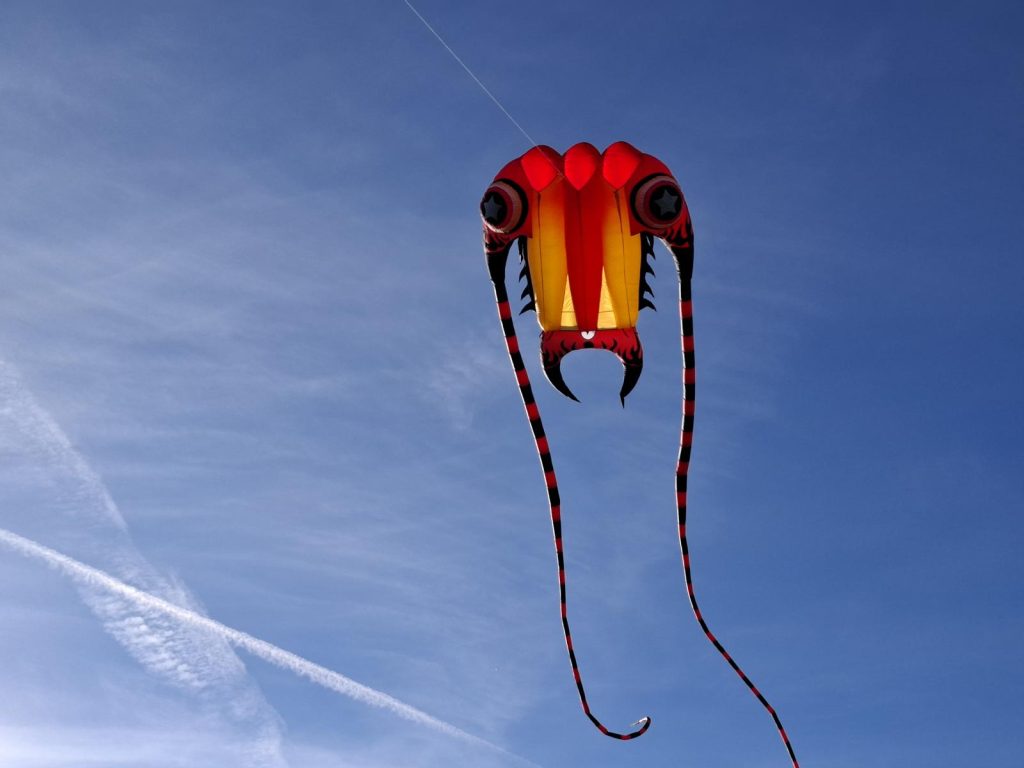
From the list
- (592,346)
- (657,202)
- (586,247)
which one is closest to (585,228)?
(586,247)

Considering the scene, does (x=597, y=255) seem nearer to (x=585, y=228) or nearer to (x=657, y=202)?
(x=585, y=228)

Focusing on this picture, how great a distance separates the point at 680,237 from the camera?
39.5 metres

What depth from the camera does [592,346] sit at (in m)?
41.2

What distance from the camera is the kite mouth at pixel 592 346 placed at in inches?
1615

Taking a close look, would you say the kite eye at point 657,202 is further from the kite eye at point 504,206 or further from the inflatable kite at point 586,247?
the kite eye at point 504,206

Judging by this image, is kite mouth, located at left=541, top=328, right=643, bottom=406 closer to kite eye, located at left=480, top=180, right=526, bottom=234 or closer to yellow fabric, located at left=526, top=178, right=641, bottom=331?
yellow fabric, located at left=526, top=178, right=641, bottom=331

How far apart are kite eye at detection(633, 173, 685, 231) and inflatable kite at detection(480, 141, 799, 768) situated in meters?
0.03

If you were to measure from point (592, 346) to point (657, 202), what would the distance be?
5.16 meters

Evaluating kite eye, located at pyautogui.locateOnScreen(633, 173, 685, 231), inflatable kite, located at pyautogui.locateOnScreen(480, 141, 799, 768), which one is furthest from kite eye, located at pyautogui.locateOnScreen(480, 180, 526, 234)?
kite eye, located at pyautogui.locateOnScreen(633, 173, 685, 231)

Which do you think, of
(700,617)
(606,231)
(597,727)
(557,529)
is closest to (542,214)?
(606,231)

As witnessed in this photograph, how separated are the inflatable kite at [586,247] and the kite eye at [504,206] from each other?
0.10 ft

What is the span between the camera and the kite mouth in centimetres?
4103

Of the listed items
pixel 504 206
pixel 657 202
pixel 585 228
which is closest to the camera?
pixel 657 202

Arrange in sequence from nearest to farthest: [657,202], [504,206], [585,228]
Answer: [657,202] → [504,206] → [585,228]
